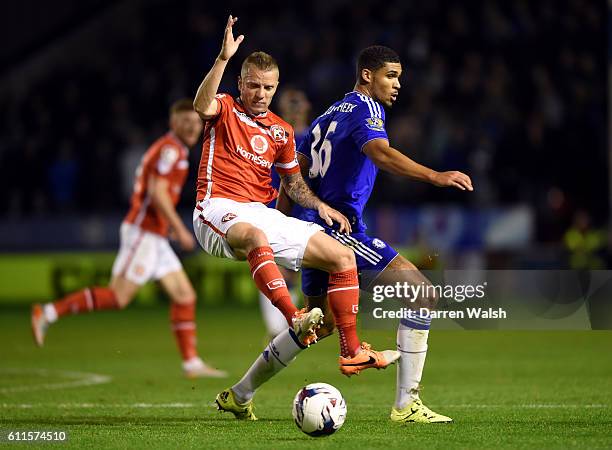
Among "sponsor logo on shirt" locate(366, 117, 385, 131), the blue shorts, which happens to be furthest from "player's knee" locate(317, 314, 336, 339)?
"sponsor logo on shirt" locate(366, 117, 385, 131)

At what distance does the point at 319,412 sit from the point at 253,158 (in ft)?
5.65

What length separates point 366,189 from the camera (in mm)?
7512

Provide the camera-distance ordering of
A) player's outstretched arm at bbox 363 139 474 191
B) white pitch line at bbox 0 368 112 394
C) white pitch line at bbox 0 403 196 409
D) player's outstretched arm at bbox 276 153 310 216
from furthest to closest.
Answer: white pitch line at bbox 0 368 112 394, white pitch line at bbox 0 403 196 409, player's outstretched arm at bbox 276 153 310 216, player's outstretched arm at bbox 363 139 474 191

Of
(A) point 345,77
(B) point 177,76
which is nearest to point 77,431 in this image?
(A) point 345,77

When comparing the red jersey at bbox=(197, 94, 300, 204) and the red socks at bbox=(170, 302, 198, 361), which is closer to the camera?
the red jersey at bbox=(197, 94, 300, 204)

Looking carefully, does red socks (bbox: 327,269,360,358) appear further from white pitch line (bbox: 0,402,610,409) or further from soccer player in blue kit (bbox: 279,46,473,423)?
white pitch line (bbox: 0,402,610,409)

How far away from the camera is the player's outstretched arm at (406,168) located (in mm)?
6586

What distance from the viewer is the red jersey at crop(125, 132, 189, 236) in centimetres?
1088

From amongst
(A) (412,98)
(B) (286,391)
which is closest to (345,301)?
(B) (286,391)

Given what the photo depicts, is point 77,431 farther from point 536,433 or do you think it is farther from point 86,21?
point 86,21

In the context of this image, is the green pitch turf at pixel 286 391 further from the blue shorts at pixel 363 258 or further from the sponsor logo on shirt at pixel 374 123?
the sponsor logo on shirt at pixel 374 123

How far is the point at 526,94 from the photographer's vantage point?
19281mm

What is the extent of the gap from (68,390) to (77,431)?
248 cm

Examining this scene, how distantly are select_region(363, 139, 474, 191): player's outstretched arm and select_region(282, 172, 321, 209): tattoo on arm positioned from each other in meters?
Result: 0.56
